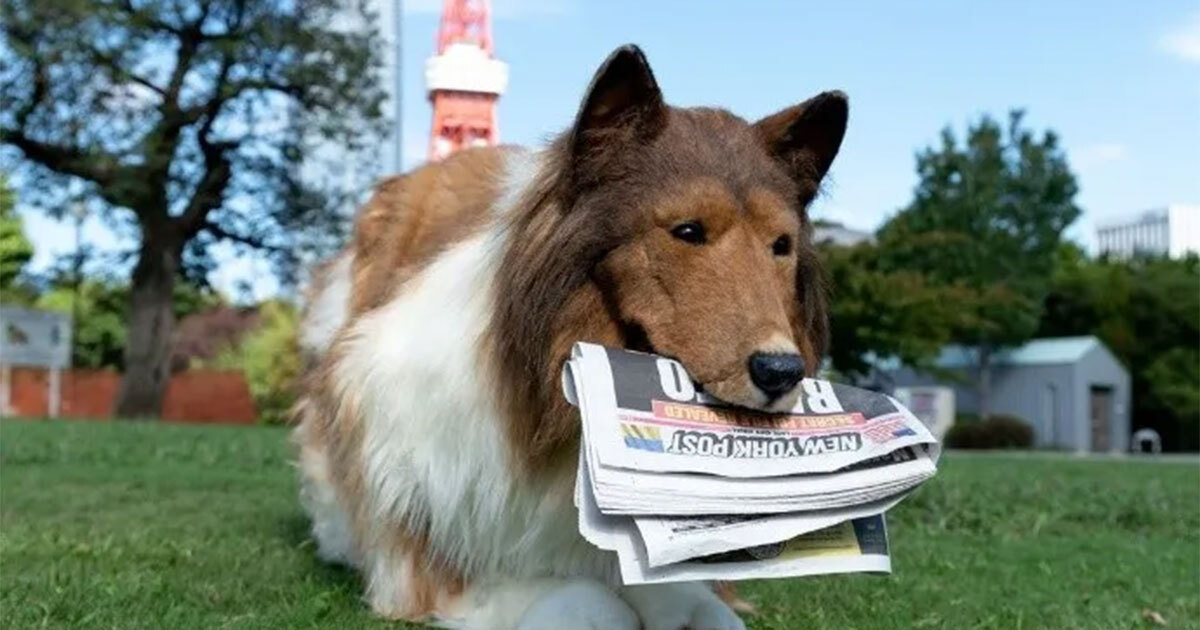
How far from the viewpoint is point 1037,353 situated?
46875 millimetres

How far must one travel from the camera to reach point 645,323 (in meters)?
3.22

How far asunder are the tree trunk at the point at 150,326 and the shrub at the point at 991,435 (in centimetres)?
2131

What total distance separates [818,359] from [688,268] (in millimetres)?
706

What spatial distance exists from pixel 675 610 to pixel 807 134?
132cm

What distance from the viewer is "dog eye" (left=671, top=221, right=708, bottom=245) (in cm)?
321

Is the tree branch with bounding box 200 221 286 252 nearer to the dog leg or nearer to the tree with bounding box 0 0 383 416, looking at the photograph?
the tree with bounding box 0 0 383 416

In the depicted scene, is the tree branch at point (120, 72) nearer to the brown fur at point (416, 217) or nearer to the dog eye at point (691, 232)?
the brown fur at point (416, 217)

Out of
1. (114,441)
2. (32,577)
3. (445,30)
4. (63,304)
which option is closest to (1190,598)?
(32,577)

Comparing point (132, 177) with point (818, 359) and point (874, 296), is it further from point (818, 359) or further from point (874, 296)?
point (818, 359)

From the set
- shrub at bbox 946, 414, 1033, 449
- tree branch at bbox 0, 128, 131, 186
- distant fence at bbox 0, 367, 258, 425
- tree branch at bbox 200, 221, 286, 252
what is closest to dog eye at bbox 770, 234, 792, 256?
tree branch at bbox 0, 128, 131, 186

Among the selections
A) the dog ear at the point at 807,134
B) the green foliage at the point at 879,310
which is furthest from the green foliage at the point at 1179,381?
the dog ear at the point at 807,134

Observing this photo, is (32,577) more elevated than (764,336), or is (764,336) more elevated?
(764,336)

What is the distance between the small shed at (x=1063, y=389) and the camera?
4409 centimetres

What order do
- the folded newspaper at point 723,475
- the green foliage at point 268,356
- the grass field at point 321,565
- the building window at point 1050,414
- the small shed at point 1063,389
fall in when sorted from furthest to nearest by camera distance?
the building window at point 1050,414
the small shed at point 1063,389
the green foliage at point 268,356
the grass field at point 321,565
the folded newspaper at point 723,475
